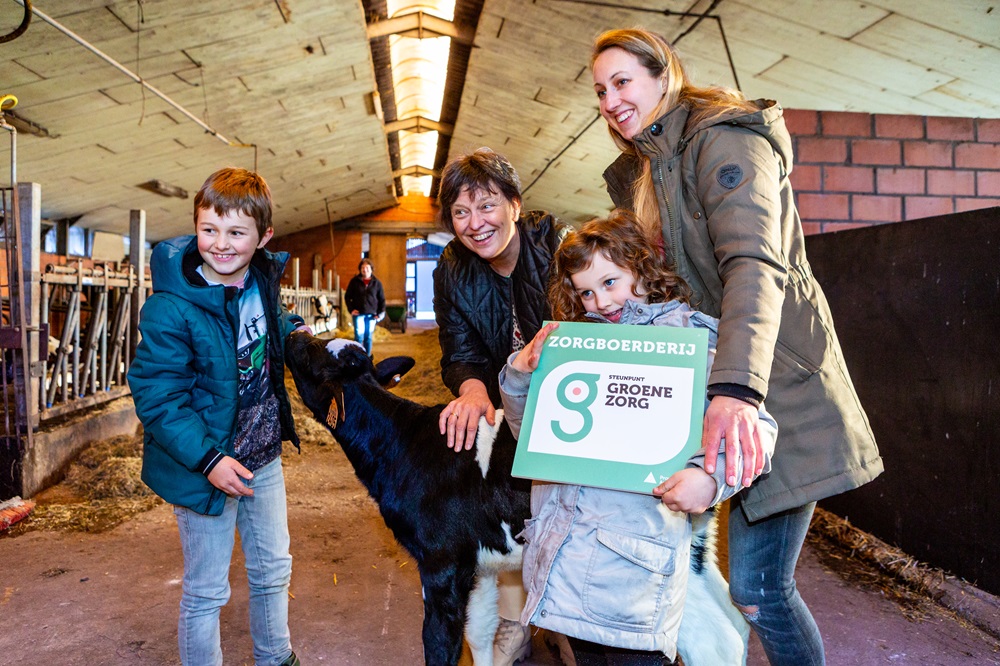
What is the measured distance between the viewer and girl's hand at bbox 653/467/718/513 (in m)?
1.21

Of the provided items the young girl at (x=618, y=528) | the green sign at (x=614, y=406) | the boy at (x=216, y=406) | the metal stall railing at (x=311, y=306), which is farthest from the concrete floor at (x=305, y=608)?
the metal stall railing at (x=311, y=306)

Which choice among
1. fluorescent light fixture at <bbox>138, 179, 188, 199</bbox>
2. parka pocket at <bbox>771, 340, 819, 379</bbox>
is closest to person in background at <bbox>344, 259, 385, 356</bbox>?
fluorescent light fixture at <bbox>138, 179, 188, 199</bbox>

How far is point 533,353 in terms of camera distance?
1378mm

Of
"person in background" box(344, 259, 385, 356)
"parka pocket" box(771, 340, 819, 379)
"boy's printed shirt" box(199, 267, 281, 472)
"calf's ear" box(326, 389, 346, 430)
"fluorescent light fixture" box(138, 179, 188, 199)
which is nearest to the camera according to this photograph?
"parka pocket" box(771, 340, 819, 379)

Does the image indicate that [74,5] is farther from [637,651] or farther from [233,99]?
[637,651]

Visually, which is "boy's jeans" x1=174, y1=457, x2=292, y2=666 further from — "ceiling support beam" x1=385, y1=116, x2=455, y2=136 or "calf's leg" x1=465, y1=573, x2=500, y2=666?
"ceiling support beam" x1=385, y1=116, x2=455, y2=136

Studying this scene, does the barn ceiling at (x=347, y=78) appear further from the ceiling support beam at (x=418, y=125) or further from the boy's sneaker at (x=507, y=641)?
the boy's sneaker at (x=507, y=641)

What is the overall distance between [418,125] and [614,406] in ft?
44.9

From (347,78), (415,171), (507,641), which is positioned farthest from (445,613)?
(415,171)

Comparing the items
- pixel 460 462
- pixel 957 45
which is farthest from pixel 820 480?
pixel 957 45

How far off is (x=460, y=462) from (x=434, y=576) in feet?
1.12

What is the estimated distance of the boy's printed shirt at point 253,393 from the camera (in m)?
2.12

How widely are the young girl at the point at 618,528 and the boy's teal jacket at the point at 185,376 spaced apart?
95 centimetres

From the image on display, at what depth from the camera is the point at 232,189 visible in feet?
6.53
